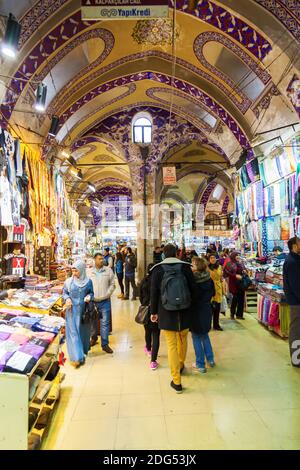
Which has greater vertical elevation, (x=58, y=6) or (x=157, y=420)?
(x=58, y=6)

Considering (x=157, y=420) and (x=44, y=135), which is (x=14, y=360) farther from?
(x=44, y=135)

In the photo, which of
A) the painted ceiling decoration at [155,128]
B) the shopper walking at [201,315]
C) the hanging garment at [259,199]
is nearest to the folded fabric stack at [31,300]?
the shopper walking at [201,315]

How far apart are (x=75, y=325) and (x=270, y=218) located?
4837 mm

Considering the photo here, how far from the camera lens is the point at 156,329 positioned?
3684mm

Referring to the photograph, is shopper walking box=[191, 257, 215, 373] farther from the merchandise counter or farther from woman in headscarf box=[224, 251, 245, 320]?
woman in headscarf box=[224, 251, 245, 320]

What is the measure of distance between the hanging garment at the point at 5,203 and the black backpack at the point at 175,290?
2650mm

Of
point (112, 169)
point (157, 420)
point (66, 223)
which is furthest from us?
point (112, 169)

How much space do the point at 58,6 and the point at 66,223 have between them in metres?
5.89

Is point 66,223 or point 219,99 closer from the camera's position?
point 219,99

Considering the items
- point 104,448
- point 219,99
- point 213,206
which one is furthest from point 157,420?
point 213,206

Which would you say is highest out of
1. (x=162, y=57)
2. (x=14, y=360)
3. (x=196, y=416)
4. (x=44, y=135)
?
(x=162, y=57)

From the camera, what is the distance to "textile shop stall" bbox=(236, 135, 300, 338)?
530 centimetres

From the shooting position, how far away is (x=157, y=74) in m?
8.00

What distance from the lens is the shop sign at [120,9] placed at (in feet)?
11.9
